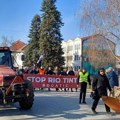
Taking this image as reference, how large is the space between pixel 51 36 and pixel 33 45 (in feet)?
28.2

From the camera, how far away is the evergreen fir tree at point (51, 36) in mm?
58628

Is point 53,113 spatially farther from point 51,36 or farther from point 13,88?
point 51,36

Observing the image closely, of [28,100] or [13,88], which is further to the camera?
[28,100]

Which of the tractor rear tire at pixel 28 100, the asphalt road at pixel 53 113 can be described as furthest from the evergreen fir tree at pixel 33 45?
the tractor rear tire at pixel 28 100

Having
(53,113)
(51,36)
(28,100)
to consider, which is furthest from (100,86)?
(51,36)

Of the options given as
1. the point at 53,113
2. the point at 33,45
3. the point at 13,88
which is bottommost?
the point at 53,113

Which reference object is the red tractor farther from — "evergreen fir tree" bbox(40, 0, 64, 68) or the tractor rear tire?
"evergreen fir tree" bbox(40, 0, 64, 68)

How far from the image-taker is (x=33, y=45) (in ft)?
223

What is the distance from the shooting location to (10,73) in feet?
43.7

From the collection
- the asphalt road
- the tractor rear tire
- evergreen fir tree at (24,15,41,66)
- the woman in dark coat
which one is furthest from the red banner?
evergreen fir tree at (24,15,41,66)

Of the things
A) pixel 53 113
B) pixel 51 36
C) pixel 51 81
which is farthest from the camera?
pixel 51 36

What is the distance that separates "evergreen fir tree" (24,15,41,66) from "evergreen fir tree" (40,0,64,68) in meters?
5.12

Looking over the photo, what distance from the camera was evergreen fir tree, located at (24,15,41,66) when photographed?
215ft

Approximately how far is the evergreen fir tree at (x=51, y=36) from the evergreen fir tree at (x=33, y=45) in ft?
16.8
